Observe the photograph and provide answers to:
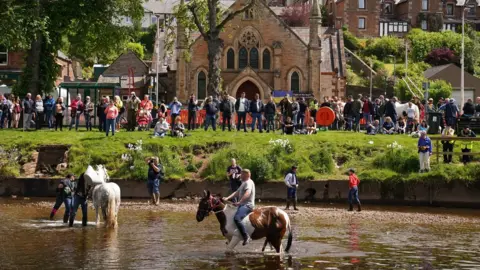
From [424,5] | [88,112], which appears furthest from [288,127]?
[424,5]

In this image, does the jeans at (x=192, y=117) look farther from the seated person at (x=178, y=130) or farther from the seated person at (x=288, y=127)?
the seated person at (x=288, y=127)

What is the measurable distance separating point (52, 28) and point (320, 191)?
20.4 metres

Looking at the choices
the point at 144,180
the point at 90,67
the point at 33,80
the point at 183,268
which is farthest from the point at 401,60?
the point at 183,268

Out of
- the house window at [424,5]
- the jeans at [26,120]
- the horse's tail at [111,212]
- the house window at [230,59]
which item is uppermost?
the house window at [424,5]

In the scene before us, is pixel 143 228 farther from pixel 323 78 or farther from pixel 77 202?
pixel 323 78

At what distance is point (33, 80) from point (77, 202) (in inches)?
978

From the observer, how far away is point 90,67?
117188 mm

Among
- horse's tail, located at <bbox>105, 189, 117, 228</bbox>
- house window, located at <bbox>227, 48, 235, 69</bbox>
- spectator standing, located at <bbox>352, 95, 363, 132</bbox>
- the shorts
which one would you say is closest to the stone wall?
the shorts

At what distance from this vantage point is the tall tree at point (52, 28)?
48156 mm

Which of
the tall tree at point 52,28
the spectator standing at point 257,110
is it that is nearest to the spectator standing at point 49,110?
the tall tree at point 52,28

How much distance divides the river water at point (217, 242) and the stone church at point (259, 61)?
156 ft

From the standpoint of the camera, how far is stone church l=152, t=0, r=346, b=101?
8031cm

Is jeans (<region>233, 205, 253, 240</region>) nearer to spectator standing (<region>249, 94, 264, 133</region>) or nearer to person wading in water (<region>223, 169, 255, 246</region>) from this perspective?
person wading in water (<region>223, 169, 255, 246</region>)

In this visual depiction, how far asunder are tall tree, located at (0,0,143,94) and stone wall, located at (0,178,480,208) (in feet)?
39.9
